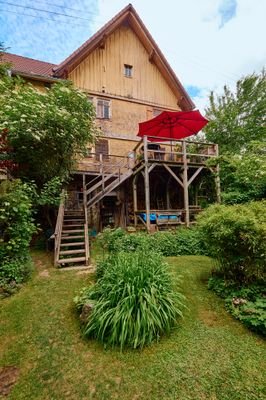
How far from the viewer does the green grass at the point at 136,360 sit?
2320 millimetres

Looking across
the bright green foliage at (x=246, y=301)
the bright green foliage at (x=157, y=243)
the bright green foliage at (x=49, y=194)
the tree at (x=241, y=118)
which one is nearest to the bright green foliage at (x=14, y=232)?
the bright green foliage at (x=49, y=194)

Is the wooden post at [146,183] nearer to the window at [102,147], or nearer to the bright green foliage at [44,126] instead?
the bright green foliage at [44,126]

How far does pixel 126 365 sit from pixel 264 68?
18.6 meters

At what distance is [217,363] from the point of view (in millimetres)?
2598

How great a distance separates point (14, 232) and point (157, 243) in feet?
13.5

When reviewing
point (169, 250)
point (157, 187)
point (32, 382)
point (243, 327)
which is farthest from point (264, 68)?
point (32, 382)

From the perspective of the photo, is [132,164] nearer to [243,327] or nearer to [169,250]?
[169,250]

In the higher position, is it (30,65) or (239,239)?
(30,65)

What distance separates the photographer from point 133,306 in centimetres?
314

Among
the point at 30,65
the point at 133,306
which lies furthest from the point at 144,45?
the point at 133,306

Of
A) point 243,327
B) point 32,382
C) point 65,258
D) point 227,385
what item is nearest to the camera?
point 227,385

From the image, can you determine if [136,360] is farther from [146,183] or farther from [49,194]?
[146,183]

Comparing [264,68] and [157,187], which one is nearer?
[157,187]

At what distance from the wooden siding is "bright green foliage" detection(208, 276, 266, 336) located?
430 inches
